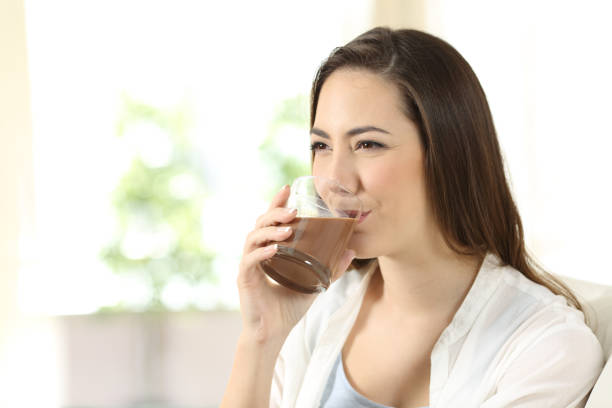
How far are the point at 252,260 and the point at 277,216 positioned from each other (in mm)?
133

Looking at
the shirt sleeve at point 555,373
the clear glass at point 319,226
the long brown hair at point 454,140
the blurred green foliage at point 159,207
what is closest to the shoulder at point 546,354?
the shirt sleeve at point 555,373

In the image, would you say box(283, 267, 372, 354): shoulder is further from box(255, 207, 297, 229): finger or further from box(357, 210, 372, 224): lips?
box(255, 207, 297, 229): finger

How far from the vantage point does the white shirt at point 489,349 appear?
1.31m

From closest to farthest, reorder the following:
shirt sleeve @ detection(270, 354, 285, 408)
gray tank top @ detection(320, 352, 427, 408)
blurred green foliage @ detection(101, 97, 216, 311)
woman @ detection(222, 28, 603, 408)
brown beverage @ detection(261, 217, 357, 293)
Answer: brown beverage @ detection(261, 217, 357, 293)
woman @ detection(222, 28, 603, 408)
gray tank top @ detection(320, 352, 427, 408)
shirt sleeve @ detection(270, 354, 285, 408)
blurred green foliage @ detection(101, 97, 216, 311)

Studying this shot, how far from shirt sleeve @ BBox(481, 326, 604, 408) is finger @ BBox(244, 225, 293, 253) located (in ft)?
1.81

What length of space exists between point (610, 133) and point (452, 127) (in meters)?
1.79

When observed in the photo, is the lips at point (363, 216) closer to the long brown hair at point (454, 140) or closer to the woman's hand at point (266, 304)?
the woman's hand at point (266, 304)

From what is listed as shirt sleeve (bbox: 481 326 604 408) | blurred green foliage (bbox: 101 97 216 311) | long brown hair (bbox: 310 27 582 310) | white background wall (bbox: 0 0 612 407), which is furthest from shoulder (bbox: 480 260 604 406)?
blurred green foliage (bbox: 101 97 216 311)

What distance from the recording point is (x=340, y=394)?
5.55 ft

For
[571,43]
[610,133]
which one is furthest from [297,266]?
[571,43]

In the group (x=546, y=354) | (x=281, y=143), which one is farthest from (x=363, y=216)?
(x=281, y=143)

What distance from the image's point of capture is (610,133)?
297cm

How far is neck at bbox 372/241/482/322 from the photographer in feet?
5.43

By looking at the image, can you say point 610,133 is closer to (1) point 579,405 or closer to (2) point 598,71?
(2) point 598,71
